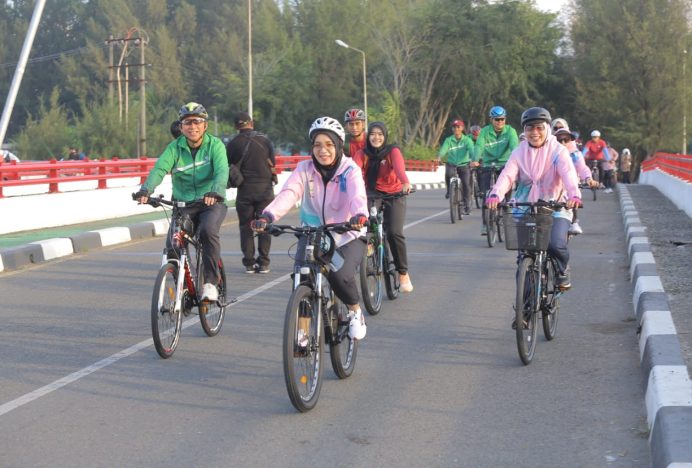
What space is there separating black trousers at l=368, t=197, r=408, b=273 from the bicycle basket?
303 cm

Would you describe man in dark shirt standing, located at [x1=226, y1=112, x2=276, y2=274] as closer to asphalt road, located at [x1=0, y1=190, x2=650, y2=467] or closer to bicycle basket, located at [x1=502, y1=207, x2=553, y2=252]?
asphalt road, located at [x1=0, y1=190, x2=650, y2=467]

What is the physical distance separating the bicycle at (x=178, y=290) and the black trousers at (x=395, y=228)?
2203 mm

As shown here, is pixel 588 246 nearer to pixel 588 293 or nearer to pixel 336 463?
pixel 588 293

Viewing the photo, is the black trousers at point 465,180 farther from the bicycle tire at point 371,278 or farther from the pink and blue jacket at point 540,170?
the pink and blue jacket at point 540,170

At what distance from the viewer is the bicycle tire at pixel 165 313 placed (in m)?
7.85

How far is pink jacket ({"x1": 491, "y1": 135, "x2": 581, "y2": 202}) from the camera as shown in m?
8.49

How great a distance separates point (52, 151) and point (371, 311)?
50.5 meters

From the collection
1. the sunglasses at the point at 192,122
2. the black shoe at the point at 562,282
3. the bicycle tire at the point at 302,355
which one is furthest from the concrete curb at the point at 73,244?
the bicycle tire at the point at 302,355

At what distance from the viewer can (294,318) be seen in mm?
6211

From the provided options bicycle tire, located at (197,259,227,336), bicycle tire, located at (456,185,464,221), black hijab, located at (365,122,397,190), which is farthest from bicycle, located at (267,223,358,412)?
bicycle tire, located at (456,185,464,221)

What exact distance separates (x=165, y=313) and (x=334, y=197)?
1670 millimetres

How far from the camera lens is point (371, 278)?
999 centimetres

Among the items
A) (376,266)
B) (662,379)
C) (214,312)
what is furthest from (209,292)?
(662,379)

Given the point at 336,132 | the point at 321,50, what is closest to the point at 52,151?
the point at 321,50
